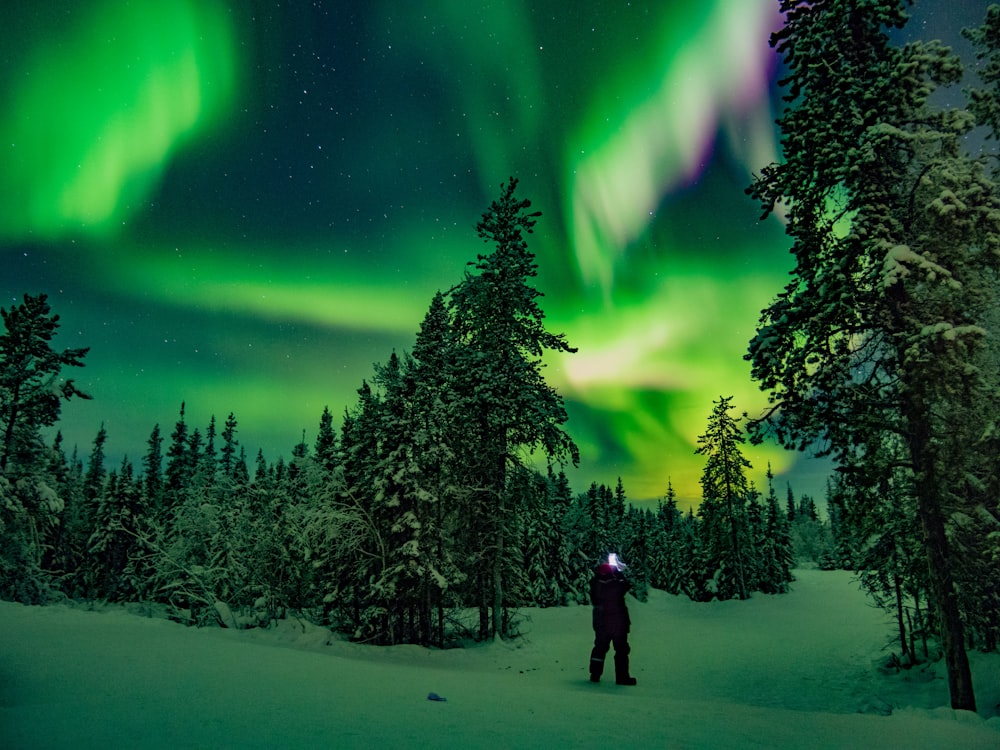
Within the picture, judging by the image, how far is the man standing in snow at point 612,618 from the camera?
9.60 m

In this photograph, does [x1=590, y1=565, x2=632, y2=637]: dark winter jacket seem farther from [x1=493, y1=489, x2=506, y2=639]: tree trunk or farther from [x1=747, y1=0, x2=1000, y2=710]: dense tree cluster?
[x1=493, y1=489, x2=506, y2=639]: tree trunk

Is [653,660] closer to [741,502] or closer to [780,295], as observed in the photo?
[780,295]

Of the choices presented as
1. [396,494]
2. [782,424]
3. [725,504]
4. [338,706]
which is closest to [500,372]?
[396,494]

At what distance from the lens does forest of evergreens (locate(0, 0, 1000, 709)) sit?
9375mm

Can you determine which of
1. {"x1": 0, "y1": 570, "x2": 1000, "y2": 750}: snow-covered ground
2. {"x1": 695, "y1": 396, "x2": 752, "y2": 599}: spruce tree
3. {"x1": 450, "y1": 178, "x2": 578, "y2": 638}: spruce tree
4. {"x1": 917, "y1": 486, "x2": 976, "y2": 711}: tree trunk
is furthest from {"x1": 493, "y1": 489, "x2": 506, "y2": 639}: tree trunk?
{"x1": 695, "y1": 396, "x2": 752, "y2": 599}: spruce tree

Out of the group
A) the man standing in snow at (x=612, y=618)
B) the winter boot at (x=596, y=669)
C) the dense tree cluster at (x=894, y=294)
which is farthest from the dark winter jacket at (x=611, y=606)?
the dense tree cluster at (x=894, y=294)

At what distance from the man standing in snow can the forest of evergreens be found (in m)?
4.18

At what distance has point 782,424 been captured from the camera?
10.7 m

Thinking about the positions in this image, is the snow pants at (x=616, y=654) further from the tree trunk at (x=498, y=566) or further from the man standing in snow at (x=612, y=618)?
the tree trunk at (x=498, y=566)

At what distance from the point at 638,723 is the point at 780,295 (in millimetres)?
8698

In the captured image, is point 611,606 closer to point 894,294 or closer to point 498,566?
point 894,294

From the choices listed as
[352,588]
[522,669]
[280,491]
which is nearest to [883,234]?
[522,669]

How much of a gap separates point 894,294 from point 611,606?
742 centimetres

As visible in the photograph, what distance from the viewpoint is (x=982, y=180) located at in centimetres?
882
